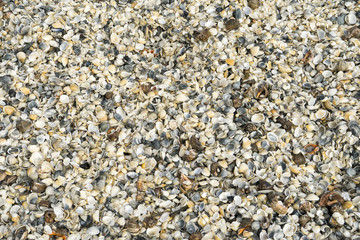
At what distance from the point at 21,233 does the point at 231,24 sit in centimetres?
125

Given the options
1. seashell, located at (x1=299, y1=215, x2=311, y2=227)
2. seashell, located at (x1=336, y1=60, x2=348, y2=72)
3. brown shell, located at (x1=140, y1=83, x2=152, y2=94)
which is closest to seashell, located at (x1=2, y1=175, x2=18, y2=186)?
brown shell, located at (x1=140, y1=83, x2=152, y2=94)

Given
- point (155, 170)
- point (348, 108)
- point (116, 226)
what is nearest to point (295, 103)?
point (348, 108)

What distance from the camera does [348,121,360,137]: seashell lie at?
147 cm

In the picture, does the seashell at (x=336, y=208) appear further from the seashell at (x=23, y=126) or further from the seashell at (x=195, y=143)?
the seashell at (x=23, y=126)

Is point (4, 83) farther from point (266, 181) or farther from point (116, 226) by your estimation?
point (266, 181)

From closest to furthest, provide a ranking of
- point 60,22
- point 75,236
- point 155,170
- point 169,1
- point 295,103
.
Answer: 1. point 75,236
2. point 155,170
3. point 295,103
4. point 60,22
5. point 169,1

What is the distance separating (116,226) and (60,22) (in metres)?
0.98

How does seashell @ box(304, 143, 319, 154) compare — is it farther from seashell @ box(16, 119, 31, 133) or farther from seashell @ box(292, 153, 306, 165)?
seashell @ box(16, 119, 31, 133)

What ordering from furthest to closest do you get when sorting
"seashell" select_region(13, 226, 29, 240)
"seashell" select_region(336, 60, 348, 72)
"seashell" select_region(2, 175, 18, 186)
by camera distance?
"seashell" select_region(336, 60, 348, 72)
"seashell" select_region(2, 175, 18, 186)
"seashell" select_region(13, 226, 29, 240)

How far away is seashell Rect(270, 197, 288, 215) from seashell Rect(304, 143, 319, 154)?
0.26m

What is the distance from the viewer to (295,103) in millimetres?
1564

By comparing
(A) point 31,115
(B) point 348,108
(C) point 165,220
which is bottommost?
(C) point 165,220

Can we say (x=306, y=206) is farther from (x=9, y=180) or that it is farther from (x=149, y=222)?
(x=9, y=180)

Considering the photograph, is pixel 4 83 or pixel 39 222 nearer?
pixel 39 222
